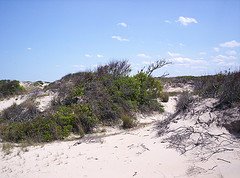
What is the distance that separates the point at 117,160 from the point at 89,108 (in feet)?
15.6

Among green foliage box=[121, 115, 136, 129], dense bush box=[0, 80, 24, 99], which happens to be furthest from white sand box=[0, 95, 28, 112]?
green foliage box=[121, 115, 136, 129]

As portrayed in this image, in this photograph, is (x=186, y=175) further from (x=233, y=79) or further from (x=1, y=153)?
(x=1, y=153)

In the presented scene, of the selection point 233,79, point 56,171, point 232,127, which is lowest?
point 56,171

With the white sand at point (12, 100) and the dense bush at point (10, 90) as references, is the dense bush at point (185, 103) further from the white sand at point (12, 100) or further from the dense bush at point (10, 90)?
the dense bush at point (10, 90)

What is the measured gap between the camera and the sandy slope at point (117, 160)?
21.2 feet

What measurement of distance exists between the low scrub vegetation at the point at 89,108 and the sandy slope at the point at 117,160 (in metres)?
1.21

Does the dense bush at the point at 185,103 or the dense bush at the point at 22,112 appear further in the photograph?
the dense bush at the point at 22,112

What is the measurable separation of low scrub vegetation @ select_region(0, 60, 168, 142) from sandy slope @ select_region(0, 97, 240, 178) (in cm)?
121

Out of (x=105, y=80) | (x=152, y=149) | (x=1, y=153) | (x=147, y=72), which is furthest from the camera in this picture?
(x=147, y=72)

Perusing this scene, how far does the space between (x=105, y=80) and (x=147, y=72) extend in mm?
3018

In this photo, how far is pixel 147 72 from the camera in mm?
17078

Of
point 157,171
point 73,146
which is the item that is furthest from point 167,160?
point 73,146

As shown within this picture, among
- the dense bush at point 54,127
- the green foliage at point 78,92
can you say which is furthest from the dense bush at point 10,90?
the dense bush at point 54,127

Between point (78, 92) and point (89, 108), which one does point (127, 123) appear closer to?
point (89, 108)
